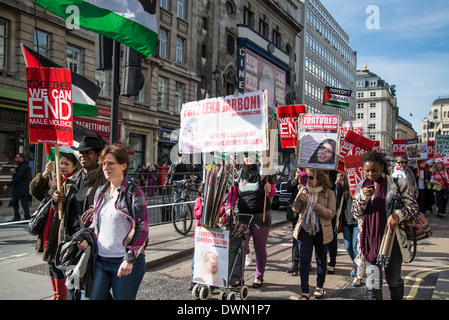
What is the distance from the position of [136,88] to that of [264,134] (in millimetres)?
2143

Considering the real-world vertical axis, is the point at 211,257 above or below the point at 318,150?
below

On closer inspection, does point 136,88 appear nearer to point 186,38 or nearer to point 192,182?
point 192,182

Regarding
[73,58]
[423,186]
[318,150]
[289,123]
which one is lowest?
[423,186]

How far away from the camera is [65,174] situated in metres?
4.34

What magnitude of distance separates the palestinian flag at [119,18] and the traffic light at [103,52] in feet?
2.72

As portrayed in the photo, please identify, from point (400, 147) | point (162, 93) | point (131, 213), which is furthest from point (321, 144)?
point (162, 93)

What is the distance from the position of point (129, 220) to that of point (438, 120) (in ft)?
563

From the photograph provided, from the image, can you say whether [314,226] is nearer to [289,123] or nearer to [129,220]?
[129,220]

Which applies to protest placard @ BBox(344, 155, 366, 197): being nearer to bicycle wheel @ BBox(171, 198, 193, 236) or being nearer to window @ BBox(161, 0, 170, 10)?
bicycle wheel @ BBox(171, 198, 193, 236)

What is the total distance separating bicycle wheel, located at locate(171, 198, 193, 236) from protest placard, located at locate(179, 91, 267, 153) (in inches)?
161

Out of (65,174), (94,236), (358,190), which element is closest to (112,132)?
(65,174)

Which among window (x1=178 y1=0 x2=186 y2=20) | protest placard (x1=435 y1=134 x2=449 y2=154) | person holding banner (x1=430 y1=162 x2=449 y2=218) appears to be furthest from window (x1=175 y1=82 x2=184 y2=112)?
person holding banner (x1=430 y1=162 x2=449 y2=218)

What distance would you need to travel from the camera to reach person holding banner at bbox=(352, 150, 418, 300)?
12.9ft

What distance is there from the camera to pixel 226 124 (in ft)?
16.5
